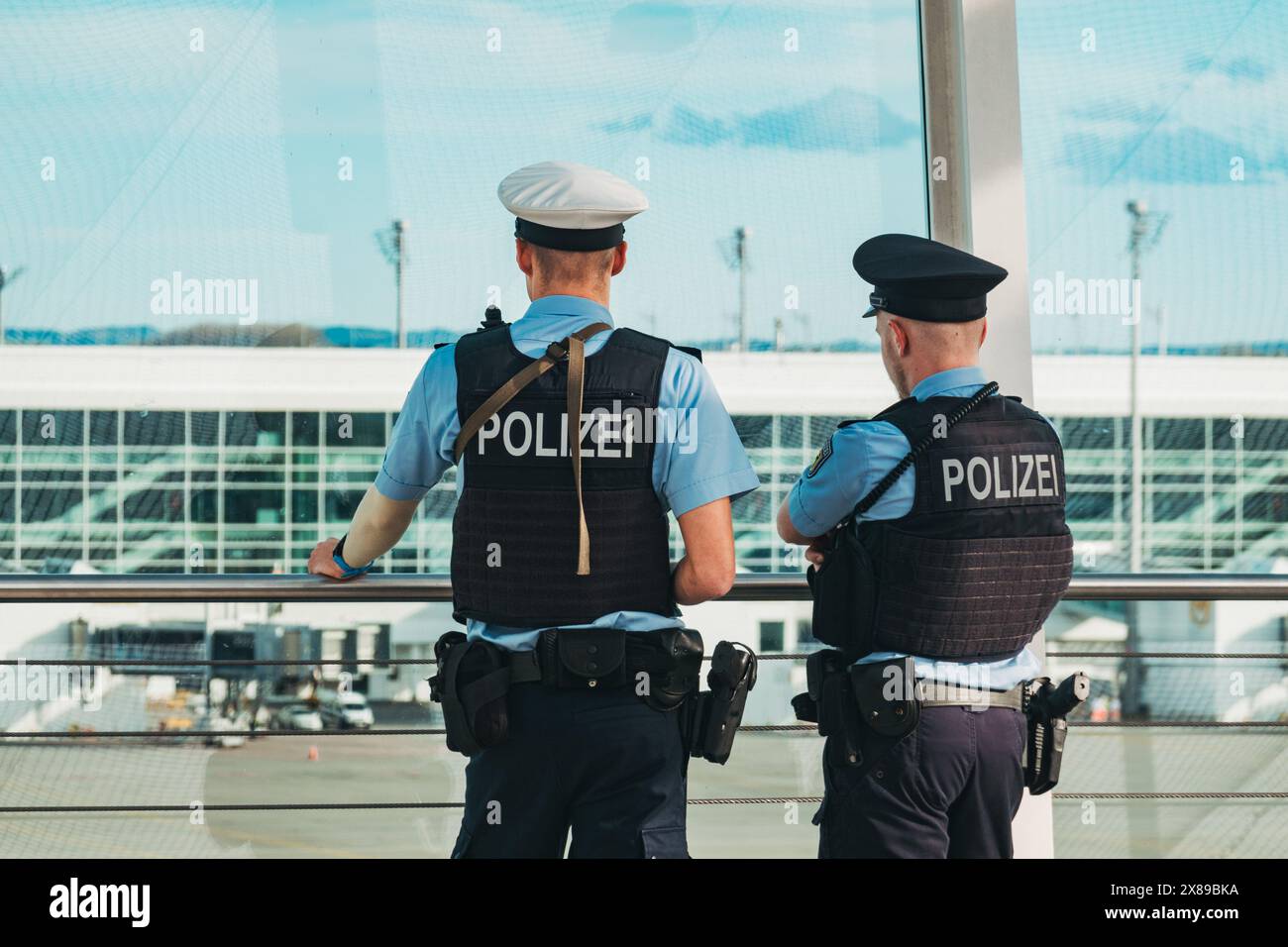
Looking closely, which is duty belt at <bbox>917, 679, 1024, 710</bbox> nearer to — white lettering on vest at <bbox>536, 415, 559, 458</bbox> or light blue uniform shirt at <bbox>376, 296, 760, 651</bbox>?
light blue uniform shirt at <bbox>376, 296, 760, 651</bbox>

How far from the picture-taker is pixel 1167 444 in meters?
3.48

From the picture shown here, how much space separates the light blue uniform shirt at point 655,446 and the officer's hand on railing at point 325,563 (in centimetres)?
32

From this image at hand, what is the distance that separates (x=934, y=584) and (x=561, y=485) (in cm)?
53

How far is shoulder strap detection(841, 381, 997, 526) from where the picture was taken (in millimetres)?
1505

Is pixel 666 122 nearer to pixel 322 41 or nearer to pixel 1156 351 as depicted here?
pixel 322 41

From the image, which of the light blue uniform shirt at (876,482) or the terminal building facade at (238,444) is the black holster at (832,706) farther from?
the terminal building facade at (238,444)

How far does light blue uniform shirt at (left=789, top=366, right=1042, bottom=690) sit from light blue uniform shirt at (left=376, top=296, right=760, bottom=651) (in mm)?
134

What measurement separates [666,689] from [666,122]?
54.6 inches

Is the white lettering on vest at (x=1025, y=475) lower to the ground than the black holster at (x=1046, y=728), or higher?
higher

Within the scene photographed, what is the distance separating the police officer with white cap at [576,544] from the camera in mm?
1412

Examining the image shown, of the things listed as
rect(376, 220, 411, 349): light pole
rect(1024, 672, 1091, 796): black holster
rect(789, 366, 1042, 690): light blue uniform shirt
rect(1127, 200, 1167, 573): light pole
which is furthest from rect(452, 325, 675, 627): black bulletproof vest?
rect(1127, 200, 1167, 573): light pole

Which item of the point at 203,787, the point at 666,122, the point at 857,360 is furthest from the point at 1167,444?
the point at 203,787

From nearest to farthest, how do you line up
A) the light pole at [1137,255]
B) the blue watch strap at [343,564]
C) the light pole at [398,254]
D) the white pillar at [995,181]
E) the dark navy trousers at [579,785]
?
the dark navy trousers at [579,785], the blue watch strap at [343,564], the white pillar at [995,181], the light pole at [398,254], the light pole at [1137,255]

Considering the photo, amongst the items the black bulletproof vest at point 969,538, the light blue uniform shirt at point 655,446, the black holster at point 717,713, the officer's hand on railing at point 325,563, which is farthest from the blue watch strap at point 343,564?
the black bulletproof vest at point 969,538
